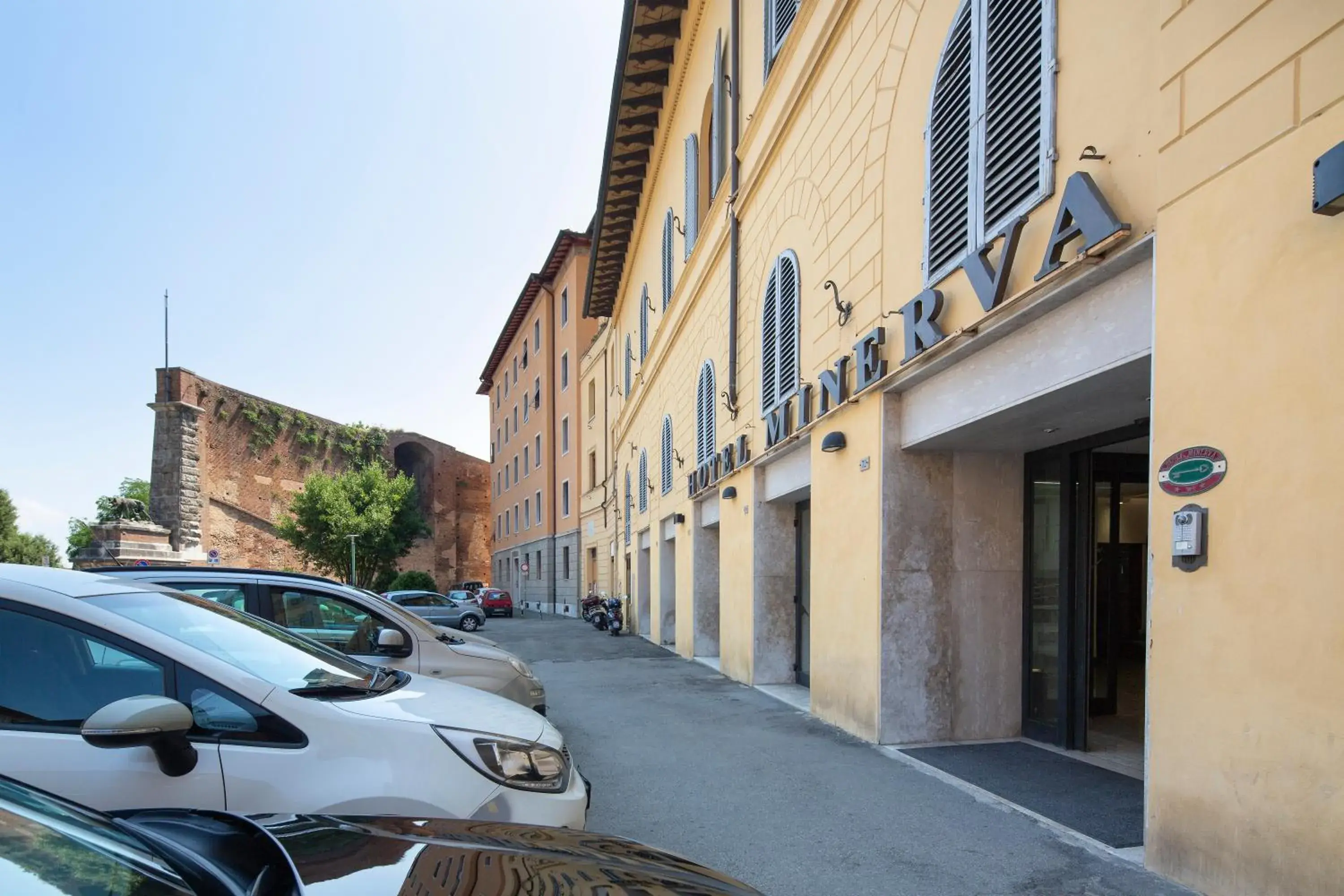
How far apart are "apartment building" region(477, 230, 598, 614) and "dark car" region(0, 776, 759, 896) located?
31.4 metres

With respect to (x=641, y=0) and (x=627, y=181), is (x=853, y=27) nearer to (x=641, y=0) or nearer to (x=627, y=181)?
(x=641, y=0)

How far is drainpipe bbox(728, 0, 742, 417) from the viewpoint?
1212cm

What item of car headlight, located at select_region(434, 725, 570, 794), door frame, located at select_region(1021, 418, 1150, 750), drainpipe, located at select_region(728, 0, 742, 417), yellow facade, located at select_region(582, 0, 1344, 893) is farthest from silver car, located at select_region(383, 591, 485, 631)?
car headlight, located at select_region(434, 725, 570, 794)

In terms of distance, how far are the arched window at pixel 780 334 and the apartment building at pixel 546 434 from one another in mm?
22666

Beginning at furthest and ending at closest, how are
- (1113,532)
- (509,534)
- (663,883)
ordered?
(509,534), (1113,532), (663,883)

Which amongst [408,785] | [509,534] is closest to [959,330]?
[408,785]

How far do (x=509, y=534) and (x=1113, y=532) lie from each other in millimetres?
43567

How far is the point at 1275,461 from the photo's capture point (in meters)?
3.34

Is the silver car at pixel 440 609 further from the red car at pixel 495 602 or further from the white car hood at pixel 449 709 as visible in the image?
the white car hood at pixel 449 709

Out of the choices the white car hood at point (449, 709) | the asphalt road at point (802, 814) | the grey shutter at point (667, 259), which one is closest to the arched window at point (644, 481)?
the grey shutter at point (667, 259)

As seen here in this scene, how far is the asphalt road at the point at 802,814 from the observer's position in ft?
13.3

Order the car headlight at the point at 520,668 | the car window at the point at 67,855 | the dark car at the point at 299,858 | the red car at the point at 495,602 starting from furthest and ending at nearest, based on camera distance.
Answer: the red car at the point at 495,602 → the car headlight at the point at 520,668 → the dark car at the point at 299,858 → the car window at the point at 67,855

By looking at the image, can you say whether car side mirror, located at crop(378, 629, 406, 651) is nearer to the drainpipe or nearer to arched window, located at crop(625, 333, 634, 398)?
the drainpipe

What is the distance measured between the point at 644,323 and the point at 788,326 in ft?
43.5
